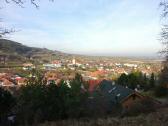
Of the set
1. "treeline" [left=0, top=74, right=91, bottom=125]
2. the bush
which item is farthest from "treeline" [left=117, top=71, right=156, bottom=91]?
"treeline" [left=0, top=74, right=91, bottom=125]

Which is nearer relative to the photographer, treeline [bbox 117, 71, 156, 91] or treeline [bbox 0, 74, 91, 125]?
treeline [bbox 0, 74, 91, 125]

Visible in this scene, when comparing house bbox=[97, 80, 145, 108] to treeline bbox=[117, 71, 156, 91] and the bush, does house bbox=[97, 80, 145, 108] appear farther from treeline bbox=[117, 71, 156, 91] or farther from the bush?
treeline bbox=[117, 71, 156, 91]

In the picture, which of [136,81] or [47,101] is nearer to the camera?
[47,101]

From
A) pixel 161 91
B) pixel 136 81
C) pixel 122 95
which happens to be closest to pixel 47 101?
pixel 122 95

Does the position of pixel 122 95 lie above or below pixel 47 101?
below

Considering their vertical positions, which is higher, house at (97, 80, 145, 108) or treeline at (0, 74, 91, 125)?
treeline at (0, 74, 91, 125)

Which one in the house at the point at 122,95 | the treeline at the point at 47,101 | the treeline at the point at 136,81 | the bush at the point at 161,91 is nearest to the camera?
the treeline at the point at 47,101

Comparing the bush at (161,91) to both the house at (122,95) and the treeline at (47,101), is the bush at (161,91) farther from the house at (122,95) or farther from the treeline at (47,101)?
the treeline at (47,101)

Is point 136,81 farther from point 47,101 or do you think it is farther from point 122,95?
point 47,101

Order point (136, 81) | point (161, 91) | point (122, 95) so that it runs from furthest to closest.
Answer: point (136, 81) < point (161, 91) < point (122, 95)

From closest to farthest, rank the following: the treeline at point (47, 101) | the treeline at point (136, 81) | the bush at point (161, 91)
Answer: the treeline at point (47, 101), the bush at point (161, 91), the treeline at point (136, 81)

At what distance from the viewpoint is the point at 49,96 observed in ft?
94.4

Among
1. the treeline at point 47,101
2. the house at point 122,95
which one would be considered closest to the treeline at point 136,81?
the house at point 122,95

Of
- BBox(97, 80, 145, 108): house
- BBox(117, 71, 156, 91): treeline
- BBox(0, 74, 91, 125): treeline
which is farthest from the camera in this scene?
BBox(117, 71, 156, 91): treeline
